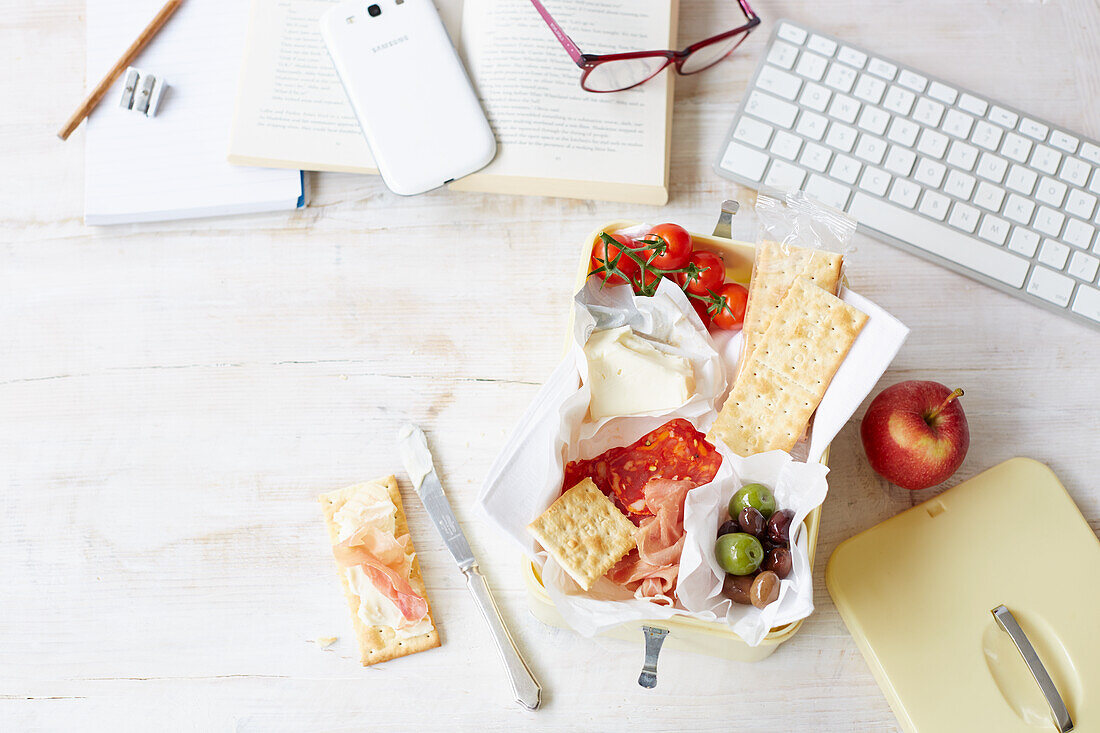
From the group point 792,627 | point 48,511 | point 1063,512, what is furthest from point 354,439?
point 1063,512

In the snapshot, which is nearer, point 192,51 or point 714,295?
point 714,295

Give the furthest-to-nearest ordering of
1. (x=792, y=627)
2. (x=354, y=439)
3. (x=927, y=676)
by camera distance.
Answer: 1. (x=354, y=439)
2. (x=927, y=676)
3. (x=792, y=627)

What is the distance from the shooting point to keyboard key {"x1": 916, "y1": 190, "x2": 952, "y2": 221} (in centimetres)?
93

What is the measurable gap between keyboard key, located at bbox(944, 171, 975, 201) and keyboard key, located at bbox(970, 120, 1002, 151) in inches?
1.9

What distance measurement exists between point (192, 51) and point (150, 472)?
53cm

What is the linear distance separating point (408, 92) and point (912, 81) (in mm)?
614

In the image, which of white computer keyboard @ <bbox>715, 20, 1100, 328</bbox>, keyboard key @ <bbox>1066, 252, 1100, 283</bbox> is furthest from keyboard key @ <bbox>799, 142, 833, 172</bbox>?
keyboard key @ <bbox>1066, 252, 1100, 283</bbox>

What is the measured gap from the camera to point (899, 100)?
958mm

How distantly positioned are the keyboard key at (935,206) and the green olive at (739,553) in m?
0.47

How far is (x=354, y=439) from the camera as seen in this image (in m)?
0.94

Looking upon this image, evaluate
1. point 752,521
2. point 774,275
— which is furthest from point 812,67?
point 752,521

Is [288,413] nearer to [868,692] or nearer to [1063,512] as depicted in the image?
[868,692]

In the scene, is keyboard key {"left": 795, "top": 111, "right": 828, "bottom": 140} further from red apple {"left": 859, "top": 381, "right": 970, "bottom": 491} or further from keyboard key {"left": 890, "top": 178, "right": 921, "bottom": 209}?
red apple {"left": 859, "top": 381, "right": 970, "bottom": 491}

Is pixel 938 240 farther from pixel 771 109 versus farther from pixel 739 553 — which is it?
pixel 739 553
